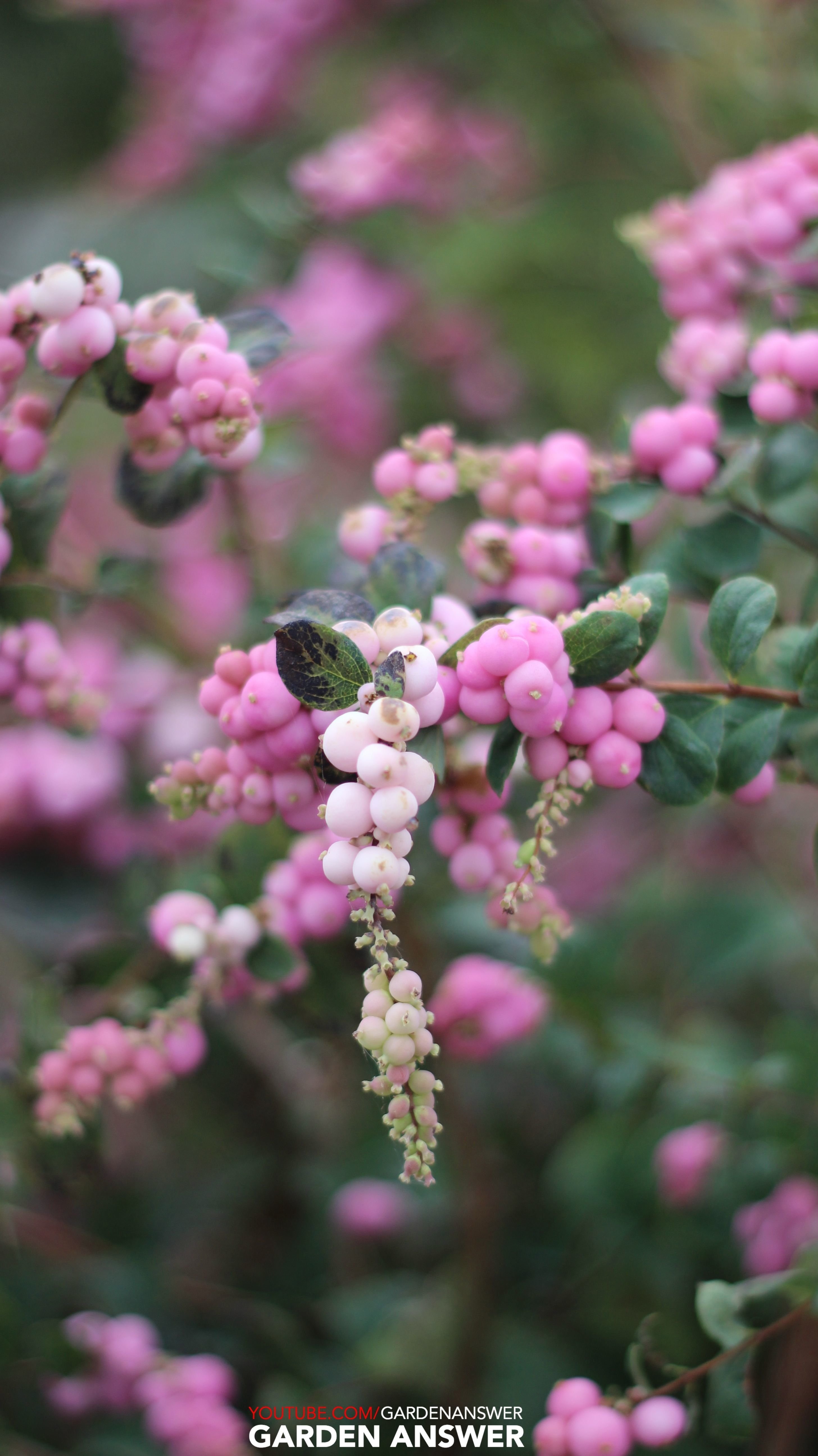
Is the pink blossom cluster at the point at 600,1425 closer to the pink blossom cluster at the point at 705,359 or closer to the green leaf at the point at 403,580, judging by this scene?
the green leaf at the point at 403,580

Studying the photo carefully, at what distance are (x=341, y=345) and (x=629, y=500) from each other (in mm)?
636

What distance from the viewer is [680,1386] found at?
0.40 metres

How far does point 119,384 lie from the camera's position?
1.28 feet

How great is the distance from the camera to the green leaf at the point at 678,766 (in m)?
0.33

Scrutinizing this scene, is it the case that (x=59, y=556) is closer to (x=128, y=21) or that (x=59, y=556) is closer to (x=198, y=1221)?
(x=198, y=1221)

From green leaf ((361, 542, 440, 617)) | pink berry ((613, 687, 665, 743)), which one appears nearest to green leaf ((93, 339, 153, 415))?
green leaf ((361, 542, 440, 617))

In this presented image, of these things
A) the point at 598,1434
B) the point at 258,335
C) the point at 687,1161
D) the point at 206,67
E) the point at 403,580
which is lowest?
the point at 598,1434

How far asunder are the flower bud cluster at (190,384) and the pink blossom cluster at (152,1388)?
454 millimetres

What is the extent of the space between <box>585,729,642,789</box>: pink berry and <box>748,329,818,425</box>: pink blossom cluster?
0.18 meters

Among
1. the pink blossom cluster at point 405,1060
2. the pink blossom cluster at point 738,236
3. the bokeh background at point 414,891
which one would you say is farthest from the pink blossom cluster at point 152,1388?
the pink blossom cluster at point 738,236

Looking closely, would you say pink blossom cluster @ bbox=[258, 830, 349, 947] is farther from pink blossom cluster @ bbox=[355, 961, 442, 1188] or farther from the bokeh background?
pink blossom cluster @ bbox=[355, 961, 442, 1188]

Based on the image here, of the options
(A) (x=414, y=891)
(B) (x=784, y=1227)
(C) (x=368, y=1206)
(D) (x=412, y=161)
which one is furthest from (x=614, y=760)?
(D) (x=412, y=161)

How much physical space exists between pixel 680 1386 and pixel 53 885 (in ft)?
1.67

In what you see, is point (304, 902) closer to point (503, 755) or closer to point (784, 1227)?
point (503, 755)
